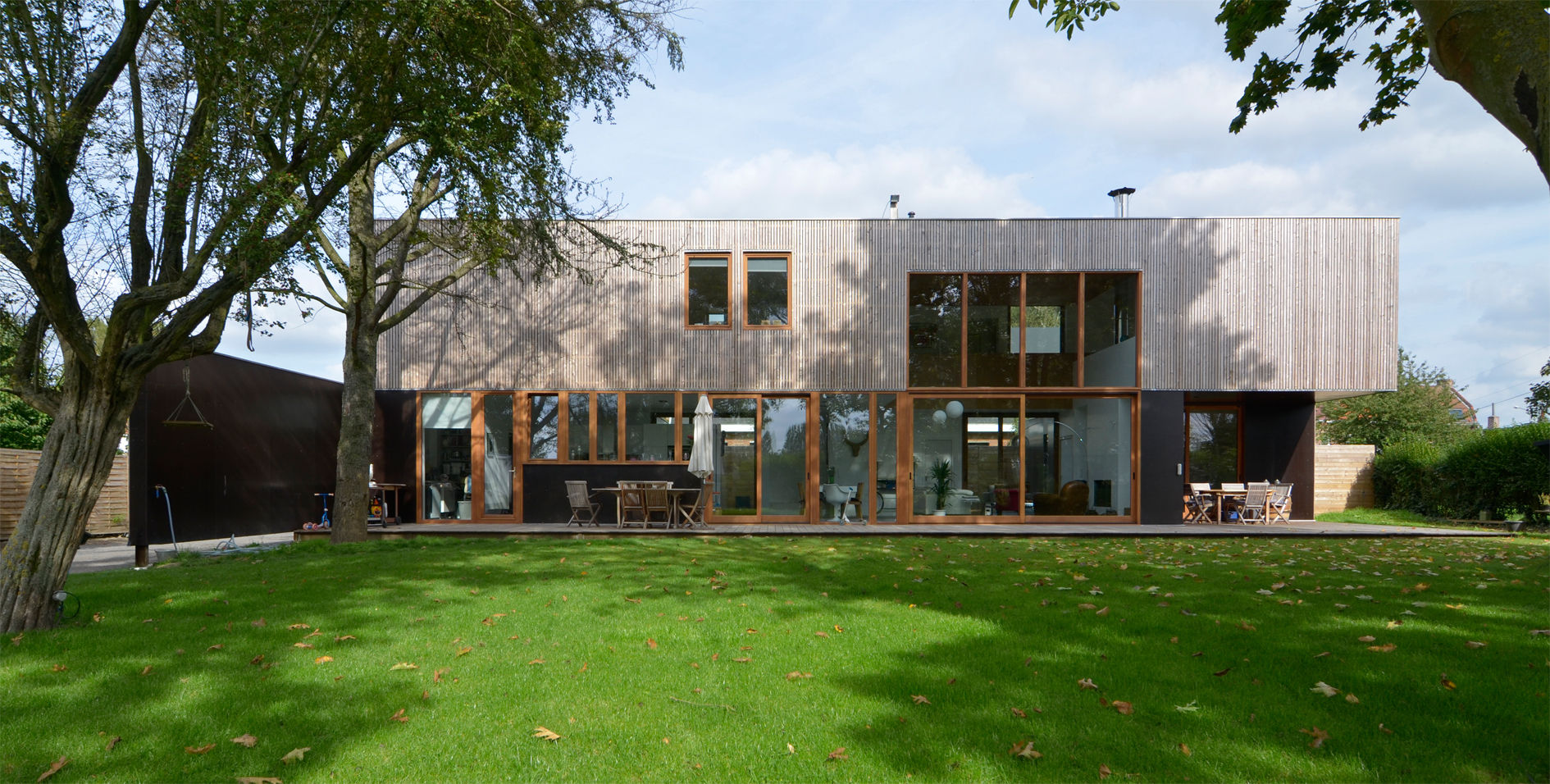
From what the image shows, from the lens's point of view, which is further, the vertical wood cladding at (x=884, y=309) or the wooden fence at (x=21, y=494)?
the vertical wood cladding at (x=884, y=309)

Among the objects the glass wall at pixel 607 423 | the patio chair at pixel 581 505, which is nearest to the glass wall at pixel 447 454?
the patio chair at pixel 581 505

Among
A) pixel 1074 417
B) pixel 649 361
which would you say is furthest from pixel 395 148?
pixel 1074 417

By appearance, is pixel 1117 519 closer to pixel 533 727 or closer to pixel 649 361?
pixel 649 361

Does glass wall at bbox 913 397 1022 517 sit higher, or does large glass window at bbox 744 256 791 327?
large glass window at bbox 744 256 791 327

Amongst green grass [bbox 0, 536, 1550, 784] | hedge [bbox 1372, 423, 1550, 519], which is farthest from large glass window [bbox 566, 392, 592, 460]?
hedge [bbox 1372, 423, 1550, 519]

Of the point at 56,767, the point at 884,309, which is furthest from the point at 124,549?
the point at 884,309

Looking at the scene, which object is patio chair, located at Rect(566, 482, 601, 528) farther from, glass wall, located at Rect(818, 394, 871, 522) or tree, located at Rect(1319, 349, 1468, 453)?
tree, located at Rect(1319, 349, 1468, 453)

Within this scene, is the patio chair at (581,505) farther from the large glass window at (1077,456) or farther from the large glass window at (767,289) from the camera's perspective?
the large glass window at (1077,456)

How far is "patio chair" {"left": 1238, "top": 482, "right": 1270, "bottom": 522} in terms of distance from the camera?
46.3ft

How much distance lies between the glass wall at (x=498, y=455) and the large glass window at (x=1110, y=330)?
10.0 metres

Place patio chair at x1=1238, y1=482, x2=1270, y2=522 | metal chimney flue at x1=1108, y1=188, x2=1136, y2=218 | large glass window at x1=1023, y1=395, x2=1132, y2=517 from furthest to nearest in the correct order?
metal chimney flue at x1=1108, y1=188, x2=1136, y2=218 < large glass window at x1=1023, y1=395, x2=1132, y2=517 < patio chair at x1=1238, y1=482, x2=1270, y2=522

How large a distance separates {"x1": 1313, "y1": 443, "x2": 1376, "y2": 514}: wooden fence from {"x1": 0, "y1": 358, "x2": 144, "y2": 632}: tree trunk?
2035cm

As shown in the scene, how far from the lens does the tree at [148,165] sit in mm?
5270

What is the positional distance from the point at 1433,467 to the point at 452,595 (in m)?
18.0
